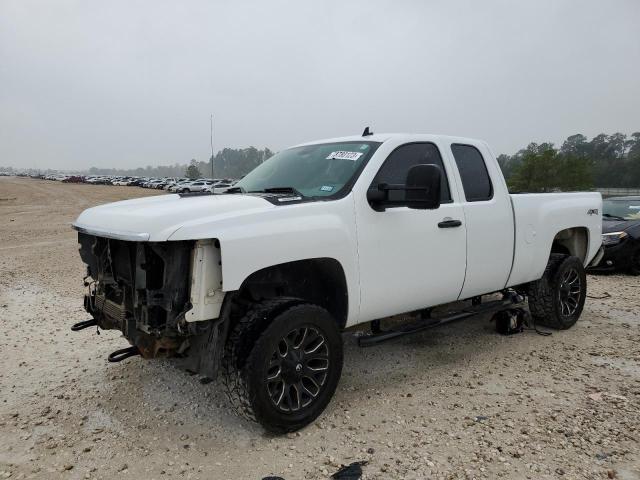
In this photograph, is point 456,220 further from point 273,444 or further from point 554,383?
point 273,444

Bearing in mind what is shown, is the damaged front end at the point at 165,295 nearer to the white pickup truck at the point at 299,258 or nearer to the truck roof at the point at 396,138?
the white pickup truck at the point at 299,258

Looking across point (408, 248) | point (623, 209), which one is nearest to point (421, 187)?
point (408, 248)

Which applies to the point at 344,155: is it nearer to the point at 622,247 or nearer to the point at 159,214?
the point at 159,214

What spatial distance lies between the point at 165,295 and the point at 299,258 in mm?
859

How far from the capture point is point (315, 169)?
4031 mm

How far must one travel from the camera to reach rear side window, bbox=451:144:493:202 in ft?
14.8

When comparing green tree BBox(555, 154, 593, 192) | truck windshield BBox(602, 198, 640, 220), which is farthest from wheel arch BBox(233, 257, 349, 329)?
green tree BBox(555, 154, 593, 192)

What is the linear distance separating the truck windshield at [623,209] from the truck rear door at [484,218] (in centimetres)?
655

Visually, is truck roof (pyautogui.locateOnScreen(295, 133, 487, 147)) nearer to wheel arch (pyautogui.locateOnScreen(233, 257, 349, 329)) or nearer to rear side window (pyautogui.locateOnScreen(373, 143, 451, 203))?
rear side window (pyautogui.locateOnScreen(373, 143, 451, 203))

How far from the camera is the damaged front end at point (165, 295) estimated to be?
295 centimetres

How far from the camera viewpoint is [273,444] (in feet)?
10.5

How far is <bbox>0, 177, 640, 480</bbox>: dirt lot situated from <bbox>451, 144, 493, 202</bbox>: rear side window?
154cm

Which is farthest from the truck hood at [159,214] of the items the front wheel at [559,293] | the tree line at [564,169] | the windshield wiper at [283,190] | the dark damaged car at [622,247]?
the tree line at [564,169]

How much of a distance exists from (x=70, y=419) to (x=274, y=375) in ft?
5.16
